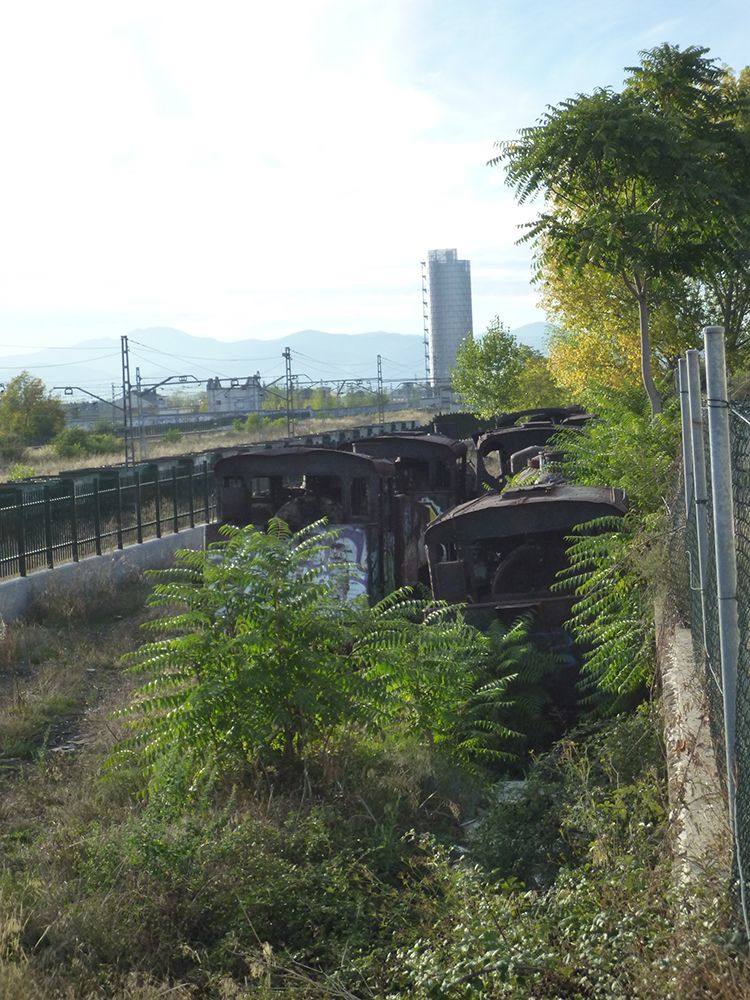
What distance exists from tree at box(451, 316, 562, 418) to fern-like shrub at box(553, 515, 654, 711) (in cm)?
4712

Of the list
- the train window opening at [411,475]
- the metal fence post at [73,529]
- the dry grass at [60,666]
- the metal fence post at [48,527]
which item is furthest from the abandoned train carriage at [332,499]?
the metal fence post at [73,529]

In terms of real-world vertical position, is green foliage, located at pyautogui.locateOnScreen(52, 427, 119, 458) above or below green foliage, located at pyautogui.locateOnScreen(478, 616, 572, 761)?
above

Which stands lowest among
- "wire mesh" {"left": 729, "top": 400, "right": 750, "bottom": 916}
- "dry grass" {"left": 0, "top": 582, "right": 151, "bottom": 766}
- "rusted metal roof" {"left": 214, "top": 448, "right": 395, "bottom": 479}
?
"dry grass" {"left": 0, "top": 582, "right": 151, "bottom": 766}

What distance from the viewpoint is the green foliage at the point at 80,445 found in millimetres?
76500

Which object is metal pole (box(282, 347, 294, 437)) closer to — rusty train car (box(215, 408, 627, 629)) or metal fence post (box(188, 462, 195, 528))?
metal fence post (box(188, 462, 195, 528))

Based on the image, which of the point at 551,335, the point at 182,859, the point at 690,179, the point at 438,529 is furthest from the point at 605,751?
the point at 551,335

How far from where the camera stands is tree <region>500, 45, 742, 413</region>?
18.4 m

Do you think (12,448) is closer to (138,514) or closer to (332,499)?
(138,514)

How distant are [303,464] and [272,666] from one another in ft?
27.9

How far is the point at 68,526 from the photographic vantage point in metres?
20.5

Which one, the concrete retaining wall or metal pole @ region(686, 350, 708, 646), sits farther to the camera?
metal pole @ region(686, 350, 708, 646)

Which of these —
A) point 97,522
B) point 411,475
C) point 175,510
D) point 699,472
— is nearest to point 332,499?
point 411,475

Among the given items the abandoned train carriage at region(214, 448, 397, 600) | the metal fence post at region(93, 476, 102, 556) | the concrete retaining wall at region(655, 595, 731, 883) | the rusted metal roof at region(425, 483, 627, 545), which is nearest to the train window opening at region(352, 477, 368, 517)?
the abandoned train carriage at region(214, 448, 397, 600)

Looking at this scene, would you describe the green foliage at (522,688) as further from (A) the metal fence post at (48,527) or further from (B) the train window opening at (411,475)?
(A) the metal fence post at (48,527)
